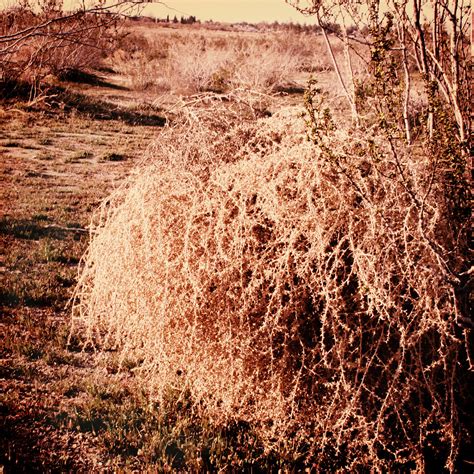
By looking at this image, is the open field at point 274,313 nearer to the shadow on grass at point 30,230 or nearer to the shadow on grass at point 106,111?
the shadow on grass at point 30,230

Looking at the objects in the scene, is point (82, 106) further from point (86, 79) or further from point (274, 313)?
point (274, 313)

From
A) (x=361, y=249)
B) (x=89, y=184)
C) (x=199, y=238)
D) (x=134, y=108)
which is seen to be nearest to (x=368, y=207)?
(x=361, y=249)

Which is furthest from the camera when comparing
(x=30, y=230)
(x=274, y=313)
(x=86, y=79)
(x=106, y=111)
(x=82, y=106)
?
(x=86, y=79)

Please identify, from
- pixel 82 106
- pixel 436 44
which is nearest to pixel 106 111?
pixel 82 106

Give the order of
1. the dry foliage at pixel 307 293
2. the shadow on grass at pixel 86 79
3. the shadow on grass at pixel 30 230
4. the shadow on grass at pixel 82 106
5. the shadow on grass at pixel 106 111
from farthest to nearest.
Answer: the shadow on grass at pixel 86 79
the shadow on grass at pixel 106 111
the shadow on grass at pixel 82 106
the shadow on grass at pixel 30 230
the dry foliage at pixel 307 293

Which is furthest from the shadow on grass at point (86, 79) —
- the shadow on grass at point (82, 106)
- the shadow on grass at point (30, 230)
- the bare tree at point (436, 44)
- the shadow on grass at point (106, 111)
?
the bare tree at point (436, 44)

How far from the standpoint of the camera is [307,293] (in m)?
2.99

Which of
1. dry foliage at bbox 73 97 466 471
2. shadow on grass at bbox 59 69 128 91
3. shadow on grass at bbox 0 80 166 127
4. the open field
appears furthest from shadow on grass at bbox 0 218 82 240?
shadow on grass at bbox 59 69 128 91

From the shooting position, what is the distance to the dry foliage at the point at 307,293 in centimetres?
281

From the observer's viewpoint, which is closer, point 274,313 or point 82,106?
point 274,313

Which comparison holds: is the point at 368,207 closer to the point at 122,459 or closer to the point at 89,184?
the point at 122,459

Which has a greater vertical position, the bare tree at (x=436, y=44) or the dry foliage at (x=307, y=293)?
the bare tree at (x=436, y=44)

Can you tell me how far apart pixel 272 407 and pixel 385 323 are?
846 millimetres

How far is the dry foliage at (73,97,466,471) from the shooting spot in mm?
2814
